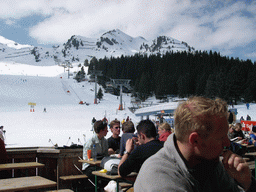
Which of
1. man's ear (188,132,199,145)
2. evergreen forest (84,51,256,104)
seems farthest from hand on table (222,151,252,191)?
evergreen forest (84,51,256,104)

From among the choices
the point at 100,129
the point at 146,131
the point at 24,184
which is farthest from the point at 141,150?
the point at 100,129

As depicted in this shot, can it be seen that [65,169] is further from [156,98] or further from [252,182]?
[156,98]

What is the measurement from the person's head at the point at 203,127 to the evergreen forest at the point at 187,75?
5465cm

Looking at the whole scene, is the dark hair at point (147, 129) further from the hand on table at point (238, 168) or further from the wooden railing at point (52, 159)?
the wooden railing at point (52, 159)

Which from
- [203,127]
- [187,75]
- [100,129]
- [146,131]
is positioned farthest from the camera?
[187,75]

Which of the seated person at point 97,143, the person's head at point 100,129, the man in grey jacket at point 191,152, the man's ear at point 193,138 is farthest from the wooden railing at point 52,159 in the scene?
the man's ear at point 193,138

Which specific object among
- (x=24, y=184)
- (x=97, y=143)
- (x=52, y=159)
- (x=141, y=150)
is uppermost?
(x=141, y=150)

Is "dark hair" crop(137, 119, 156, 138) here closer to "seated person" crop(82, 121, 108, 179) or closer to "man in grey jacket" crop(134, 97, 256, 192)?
"seated person" crop(82, 121, 108, 179)

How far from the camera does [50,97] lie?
180ft

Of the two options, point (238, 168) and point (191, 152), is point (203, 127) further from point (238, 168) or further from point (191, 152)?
point (238, 168)

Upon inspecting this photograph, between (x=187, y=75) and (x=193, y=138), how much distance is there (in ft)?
228

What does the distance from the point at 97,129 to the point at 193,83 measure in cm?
6607

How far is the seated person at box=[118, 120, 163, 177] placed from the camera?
278 centimetres

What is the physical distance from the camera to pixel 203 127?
3.84ft
